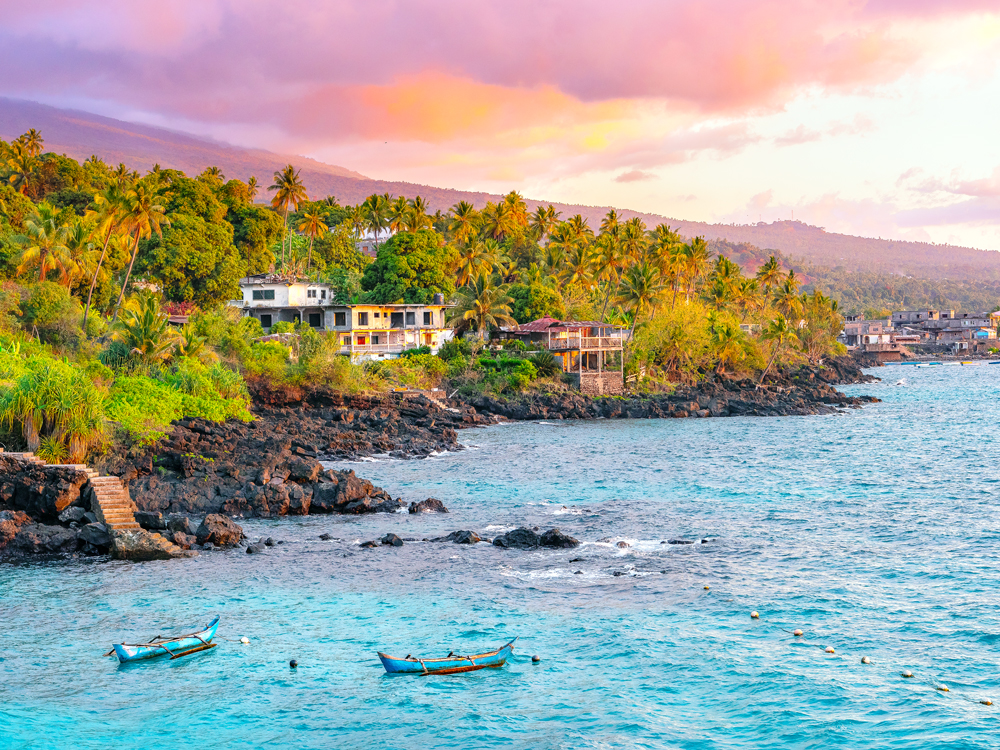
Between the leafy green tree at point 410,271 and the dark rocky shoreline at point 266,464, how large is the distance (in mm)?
17284

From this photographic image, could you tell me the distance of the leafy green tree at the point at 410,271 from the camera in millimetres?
80500

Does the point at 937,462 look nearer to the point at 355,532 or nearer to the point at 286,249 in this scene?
the point at 355,532

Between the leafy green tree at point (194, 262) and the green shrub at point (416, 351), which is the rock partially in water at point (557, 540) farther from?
the leafy green tree at point (194, 262)

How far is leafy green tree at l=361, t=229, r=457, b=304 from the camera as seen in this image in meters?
80.5

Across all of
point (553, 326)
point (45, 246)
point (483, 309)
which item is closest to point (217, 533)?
point (45, 246)

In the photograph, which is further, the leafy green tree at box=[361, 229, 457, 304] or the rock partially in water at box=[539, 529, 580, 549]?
the leafy green tree at box=[361, 229, 457, 304]

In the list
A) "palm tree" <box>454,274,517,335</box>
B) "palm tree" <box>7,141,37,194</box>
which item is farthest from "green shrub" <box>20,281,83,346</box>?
"palm tree" <box>7,141,37,194</box>

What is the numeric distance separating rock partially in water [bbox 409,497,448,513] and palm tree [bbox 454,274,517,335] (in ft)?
143

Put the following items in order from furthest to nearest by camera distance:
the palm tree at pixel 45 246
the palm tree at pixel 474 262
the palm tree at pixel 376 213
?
1. the palm tree at pixel 376 213
2. the palm tree at pixel 474 262
3. the palm tree at pixel 45 246

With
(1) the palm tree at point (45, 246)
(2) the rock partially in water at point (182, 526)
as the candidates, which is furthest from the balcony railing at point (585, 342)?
(2) the rock partially in water at point (182, 526)

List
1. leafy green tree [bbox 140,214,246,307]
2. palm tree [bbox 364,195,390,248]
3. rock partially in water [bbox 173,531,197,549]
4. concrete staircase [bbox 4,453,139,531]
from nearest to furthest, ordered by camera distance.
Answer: rock partially in water [bbox 173,531,197,549] < concrete staircase [bbox 4,453,139,531] < leafy green tree [bbox 140,214,246,307] < palm tree [bbox 364,195,390,248]

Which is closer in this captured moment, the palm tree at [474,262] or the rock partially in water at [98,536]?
the rock partially in water at [98,536]

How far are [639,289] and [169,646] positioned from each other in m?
68.3

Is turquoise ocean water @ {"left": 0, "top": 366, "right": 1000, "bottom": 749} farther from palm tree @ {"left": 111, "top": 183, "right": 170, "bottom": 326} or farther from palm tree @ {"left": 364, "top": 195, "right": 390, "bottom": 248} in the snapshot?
palm tree @ {"left": 364, "top": 195, "right": 390, "bottom": 248}
